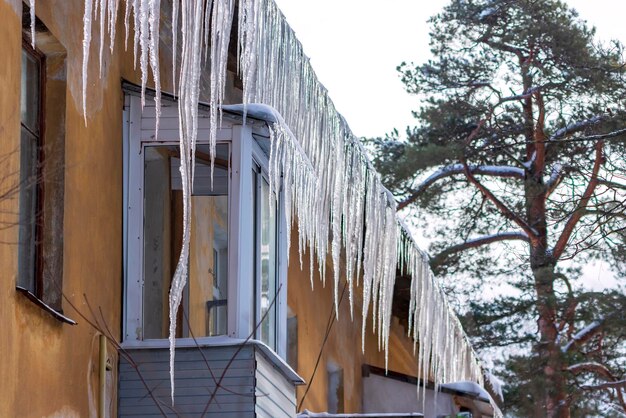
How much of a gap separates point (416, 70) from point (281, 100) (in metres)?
15.0

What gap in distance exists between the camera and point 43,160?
8.07 meters

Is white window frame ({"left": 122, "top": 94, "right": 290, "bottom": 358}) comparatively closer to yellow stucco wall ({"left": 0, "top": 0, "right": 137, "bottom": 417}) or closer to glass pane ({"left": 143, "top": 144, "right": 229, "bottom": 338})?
yellow stucco wall ({"left": 0, "top": 0, "right": 137, "bottom": 417})

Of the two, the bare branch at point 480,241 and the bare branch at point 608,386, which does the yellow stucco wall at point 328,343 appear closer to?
the bare branch at point 608,386

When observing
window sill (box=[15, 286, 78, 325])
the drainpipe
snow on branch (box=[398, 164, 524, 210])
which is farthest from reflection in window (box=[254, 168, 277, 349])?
snow on branch (box=[398, 164, 524, 210])

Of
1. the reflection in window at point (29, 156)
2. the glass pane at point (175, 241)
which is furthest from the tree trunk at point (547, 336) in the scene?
the reflection in window at point (29, 156)

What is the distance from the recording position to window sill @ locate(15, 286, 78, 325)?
7.40 meters

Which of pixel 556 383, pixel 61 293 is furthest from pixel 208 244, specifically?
pixel 556 383

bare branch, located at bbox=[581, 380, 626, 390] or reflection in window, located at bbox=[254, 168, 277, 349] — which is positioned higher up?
reflection in window, located at bbox=[254, 168, 277, 349]

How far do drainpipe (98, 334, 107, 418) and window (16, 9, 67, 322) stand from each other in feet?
2.46

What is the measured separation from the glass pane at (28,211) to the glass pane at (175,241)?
1.91m

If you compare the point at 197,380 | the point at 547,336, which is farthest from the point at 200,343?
the point at 547,336

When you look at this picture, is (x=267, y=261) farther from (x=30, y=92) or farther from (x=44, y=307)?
(x=44, y=307)

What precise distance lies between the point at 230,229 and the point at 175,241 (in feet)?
6.86

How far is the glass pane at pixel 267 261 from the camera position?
32.4 feet
